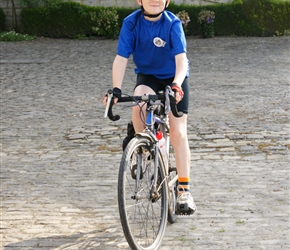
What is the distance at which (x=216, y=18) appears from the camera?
73.1 ft

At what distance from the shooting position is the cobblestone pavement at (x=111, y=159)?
525 centimetres

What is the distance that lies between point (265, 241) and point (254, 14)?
17655 millimetres

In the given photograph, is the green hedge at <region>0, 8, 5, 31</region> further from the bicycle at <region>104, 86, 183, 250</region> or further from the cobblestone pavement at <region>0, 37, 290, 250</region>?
the bicycle at <region>104, 86, 183, 250</region>

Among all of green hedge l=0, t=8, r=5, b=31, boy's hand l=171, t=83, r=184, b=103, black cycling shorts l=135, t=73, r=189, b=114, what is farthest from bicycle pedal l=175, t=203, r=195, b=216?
green hedge l=0, t=8, r=5, b=31

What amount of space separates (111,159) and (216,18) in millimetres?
15163

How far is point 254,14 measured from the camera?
72.4 feet

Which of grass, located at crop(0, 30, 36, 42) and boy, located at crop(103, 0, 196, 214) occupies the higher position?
boy, located at crop(103, 0, 196, 214)

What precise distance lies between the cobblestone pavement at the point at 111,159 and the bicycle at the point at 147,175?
0.69 feet

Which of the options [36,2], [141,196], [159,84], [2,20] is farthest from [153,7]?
[2,20]

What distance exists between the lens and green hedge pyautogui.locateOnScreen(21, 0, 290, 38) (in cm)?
2209

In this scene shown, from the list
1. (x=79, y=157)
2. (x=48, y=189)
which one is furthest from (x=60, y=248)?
(x=79, y=157)

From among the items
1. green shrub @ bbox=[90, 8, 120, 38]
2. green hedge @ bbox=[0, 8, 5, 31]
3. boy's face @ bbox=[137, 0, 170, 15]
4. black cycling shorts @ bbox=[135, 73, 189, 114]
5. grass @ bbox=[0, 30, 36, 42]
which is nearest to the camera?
boy's face @ bbox=[137, 0, 170, 15]

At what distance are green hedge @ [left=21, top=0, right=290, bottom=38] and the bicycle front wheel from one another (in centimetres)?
1751

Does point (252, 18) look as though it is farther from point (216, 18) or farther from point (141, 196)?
point (141, 196)
